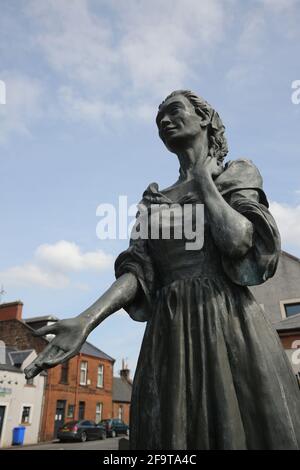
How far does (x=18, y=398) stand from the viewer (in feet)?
88.3

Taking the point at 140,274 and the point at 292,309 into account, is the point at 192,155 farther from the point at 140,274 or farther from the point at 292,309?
the point at 292,309

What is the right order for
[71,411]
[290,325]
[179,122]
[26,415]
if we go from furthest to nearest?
[71,411] < [26,415] < [290,325] < [179,122]

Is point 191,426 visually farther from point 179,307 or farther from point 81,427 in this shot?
point 81,427

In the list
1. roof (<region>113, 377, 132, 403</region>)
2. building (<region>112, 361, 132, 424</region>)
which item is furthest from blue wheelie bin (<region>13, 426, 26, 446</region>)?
roof (<region>113, 377, 132, 403</region>)

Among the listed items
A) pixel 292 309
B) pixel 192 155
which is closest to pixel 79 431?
pixel 292 309

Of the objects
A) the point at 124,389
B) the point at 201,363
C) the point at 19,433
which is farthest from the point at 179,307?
the point at 124,389

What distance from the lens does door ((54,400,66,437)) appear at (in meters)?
30.2

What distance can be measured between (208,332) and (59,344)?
0.74 meters

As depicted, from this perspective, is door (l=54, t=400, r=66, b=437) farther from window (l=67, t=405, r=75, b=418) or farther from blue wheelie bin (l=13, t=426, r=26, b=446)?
blue wheelie bin (l=13, t=426, r=26, b=446)

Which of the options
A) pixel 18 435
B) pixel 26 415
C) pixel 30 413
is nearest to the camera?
pixel 18 435

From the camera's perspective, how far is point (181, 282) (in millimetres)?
2230

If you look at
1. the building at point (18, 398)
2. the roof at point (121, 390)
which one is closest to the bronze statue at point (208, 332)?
the building at point (18, 398)

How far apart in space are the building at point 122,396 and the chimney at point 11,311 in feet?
49.6

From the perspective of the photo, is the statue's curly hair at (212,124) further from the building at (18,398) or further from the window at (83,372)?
the window at (83,372)
